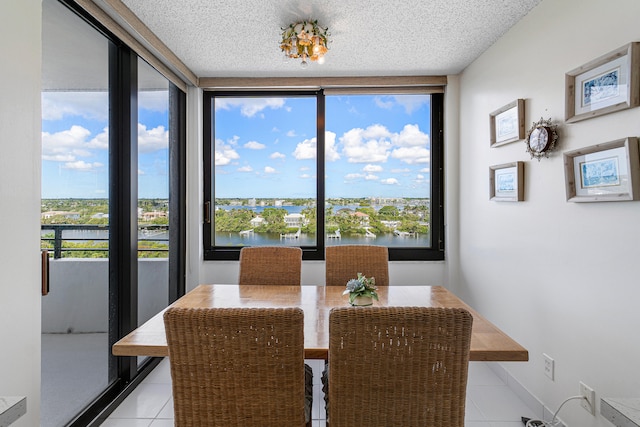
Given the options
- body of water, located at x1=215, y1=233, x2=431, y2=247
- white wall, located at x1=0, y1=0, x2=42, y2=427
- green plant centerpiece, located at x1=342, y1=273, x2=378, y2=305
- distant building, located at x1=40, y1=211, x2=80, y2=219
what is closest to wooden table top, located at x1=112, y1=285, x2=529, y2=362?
green plant centerpiece, located at x1=342, y1=273, x2=378, y2=305

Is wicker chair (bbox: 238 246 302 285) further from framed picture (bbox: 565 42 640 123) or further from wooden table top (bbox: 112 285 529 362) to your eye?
framed picture (bbox: 565 42 640 123)

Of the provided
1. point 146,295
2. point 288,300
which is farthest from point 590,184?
point 146,295

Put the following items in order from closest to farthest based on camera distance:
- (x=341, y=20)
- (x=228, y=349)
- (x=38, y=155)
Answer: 1. (x=228, y=349)
2. (x=38, y=155)
3. (x=341, y=20)

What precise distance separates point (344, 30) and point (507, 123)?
51.6 inches

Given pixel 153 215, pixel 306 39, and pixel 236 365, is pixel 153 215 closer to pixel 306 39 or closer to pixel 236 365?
pixel 306 39

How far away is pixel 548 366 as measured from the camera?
85.0 inches

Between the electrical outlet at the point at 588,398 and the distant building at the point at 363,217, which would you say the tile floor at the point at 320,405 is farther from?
the distant building at the point at 363,217

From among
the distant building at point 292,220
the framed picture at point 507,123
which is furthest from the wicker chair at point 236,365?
the distant building at point 292,220

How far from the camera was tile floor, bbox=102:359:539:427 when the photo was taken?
219 centimetres

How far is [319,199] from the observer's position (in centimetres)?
370

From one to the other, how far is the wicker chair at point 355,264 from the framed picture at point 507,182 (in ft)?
3.07

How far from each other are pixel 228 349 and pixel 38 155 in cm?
124

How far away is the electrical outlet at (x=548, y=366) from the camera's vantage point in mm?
2125

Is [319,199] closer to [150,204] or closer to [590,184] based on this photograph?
[150,204]
